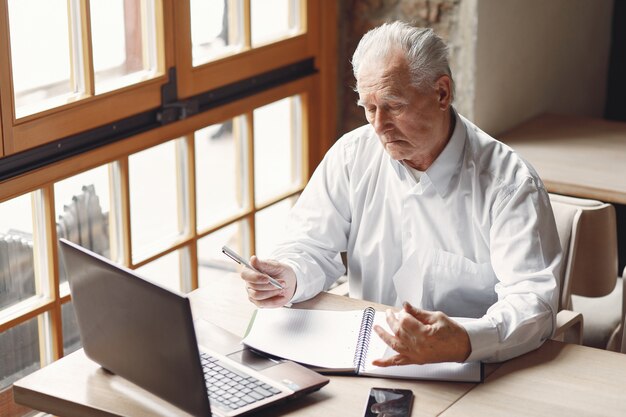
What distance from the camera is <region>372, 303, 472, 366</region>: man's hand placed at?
1884mm

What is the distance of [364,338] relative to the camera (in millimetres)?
2068

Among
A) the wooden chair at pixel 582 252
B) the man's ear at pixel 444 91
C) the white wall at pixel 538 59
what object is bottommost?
the wooden chair at pixel 582 252

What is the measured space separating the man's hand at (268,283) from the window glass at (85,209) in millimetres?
666

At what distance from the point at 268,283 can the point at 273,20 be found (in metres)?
1.36

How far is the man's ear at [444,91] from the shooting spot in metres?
2.25

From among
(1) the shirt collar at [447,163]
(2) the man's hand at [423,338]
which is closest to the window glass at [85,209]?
(1) the shirt collar at [447,163]

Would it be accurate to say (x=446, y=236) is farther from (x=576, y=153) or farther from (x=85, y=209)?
(x=576, y=153)

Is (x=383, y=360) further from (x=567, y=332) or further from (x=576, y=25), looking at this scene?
(x=576, y=25)

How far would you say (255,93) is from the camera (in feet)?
10.4

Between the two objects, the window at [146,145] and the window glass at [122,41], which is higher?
the window glass at [122,41]

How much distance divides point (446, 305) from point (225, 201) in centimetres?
106

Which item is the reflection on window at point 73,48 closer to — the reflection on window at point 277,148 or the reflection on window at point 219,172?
the reflection on window at point 219,172

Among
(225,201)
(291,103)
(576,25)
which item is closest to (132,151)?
(225,201)

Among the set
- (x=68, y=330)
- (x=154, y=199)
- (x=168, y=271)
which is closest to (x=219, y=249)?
(x=168, y=271)
